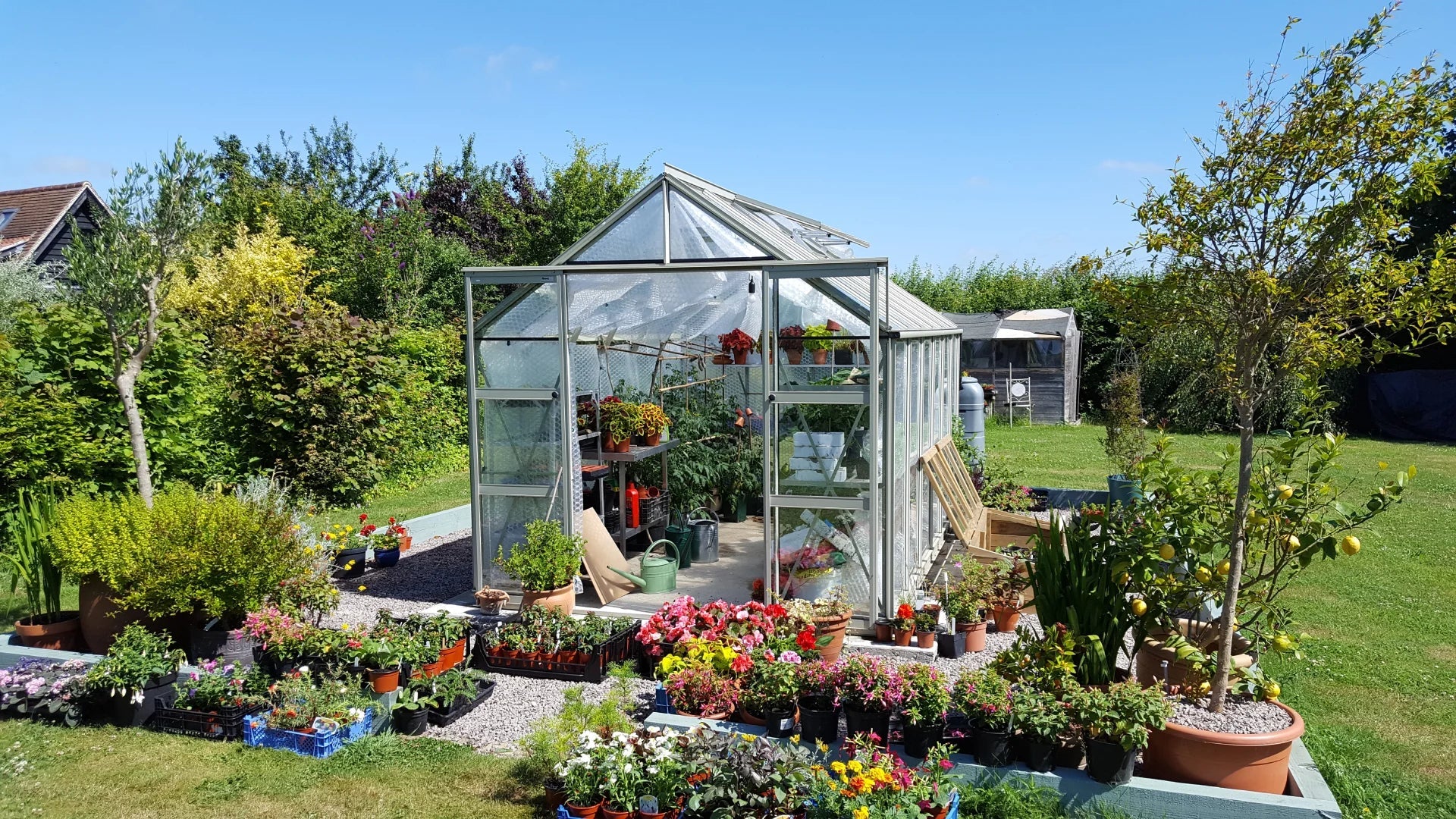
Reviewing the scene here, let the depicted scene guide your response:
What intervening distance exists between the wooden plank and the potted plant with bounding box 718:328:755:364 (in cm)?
212

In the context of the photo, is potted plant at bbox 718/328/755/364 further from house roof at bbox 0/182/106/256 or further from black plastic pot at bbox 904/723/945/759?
house roof at bbox 0/182/106/256

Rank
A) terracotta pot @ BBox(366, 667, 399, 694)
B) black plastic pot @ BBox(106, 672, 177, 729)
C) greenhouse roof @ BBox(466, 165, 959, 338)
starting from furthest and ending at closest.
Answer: greenhouse roof @ BBox(466, 165, 959, 338) → terracotta pot @ BBox(366, 667, 399, 694) → black plastic pot @ BBox(106, 672, 177, 729)

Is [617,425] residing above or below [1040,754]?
above

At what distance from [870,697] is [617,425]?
438 cm

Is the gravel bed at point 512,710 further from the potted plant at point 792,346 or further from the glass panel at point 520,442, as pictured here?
the potted plant at point 792,346

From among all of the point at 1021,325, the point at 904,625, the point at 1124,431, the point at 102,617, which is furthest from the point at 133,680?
the point at 1021,325

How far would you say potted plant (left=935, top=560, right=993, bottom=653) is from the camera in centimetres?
632

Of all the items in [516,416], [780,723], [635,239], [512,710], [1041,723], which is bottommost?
[512,710]

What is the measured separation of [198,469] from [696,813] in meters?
7.94

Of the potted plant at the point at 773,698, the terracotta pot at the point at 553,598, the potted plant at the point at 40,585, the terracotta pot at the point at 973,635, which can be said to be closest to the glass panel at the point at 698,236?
the terracotta pot at the point at 553,598

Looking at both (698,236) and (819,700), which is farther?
(698,236)

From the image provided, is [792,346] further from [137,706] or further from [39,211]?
[39,211]

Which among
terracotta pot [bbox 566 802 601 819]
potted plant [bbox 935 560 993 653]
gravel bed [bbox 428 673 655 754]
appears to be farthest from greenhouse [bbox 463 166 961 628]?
terracotta pot [bbox 566 802 601 819]

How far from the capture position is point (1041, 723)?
395 centimetres
